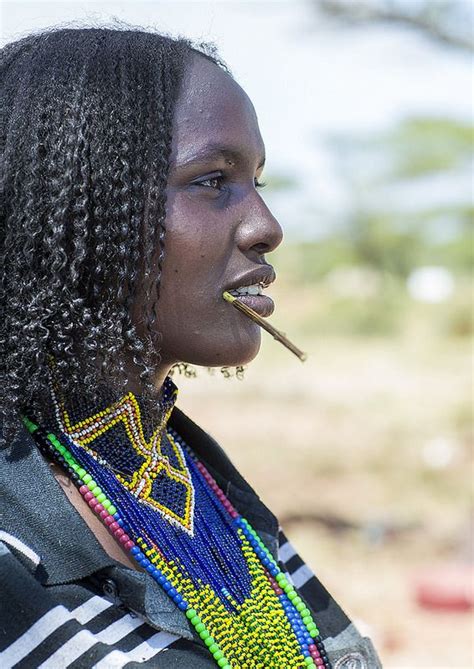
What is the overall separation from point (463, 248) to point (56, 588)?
77.1 feet

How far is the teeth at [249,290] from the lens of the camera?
5.66 feet

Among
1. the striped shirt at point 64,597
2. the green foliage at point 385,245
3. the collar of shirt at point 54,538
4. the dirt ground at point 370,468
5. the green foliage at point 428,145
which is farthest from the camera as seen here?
the green foliage at point 385,245

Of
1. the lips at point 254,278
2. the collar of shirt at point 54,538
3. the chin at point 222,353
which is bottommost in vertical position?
the collar of shirt at point 54,538

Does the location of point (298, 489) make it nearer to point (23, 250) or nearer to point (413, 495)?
point (413, 495)

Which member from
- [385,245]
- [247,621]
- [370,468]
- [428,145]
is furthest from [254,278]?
[385,245]

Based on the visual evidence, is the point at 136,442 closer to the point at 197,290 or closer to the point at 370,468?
the point at 197,290

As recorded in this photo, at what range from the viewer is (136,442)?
175cm

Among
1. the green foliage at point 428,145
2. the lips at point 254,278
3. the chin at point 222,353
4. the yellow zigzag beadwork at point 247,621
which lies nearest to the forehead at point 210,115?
the lips at point 254,278

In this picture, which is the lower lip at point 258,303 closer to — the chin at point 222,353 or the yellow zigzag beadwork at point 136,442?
the chin at point 222,353

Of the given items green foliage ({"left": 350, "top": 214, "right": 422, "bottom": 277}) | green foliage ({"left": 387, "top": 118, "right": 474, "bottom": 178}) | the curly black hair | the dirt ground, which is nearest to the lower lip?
the curly black hair

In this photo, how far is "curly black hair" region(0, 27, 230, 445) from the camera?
5.20 ft

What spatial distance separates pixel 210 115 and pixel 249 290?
31 centimetres

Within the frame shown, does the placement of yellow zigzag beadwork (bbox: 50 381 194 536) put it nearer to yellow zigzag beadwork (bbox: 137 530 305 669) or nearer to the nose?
yellow zigzag beadwork (bbox: 137 530 305 669)

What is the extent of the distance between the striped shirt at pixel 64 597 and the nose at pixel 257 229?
1.63 feet
